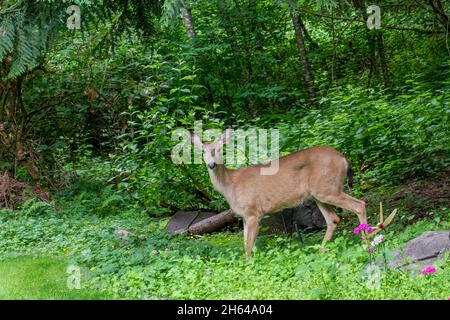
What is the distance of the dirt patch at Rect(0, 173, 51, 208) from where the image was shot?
1130 centimetres

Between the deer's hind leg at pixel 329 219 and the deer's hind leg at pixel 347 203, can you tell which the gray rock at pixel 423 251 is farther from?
the deer's hind leg at pixel 329 219

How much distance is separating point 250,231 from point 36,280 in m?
2.39

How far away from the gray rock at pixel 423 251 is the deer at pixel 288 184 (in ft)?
4.90

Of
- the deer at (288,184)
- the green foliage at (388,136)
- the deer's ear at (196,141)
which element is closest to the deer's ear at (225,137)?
the deer at (288,184)

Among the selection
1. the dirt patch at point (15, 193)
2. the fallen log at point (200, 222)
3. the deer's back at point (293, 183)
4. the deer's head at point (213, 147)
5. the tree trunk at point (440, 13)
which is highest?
the tree trunk at point (440, 13)

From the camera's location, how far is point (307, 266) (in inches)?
234

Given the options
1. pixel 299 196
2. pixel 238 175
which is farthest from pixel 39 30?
pixel 299 196

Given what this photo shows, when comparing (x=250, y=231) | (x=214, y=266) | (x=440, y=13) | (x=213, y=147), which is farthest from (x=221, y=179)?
(x=440, y=13)

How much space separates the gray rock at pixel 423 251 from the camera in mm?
5668

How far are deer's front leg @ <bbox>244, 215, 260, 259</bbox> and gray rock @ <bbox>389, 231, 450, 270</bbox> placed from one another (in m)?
1.84

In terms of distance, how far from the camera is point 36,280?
6.59 m

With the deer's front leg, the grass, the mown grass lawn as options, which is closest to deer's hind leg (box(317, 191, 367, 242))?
the mown grass lawn

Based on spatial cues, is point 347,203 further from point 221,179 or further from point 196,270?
point 196,270

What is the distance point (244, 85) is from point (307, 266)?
1117 centimetres
